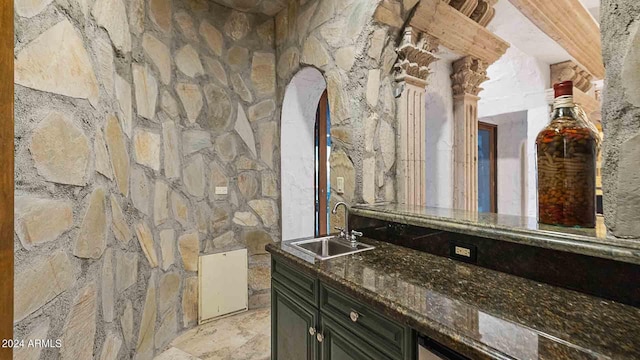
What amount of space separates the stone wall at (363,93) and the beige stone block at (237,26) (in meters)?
0.85

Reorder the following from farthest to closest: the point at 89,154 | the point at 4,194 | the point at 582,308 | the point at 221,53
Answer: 1. the point at 221,53
2. the point at 89,154
3. the point at 582,308
4. the point at 4,194

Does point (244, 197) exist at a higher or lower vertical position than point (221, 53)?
lower

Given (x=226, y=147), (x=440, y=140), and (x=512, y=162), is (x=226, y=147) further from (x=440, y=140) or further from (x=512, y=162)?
(x=512, y=162)

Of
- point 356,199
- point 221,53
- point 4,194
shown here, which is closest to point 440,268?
point 356,199

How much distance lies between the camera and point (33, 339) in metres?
0.89

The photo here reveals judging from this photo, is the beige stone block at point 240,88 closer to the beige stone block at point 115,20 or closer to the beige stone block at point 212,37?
the beige stone block at point 212,37

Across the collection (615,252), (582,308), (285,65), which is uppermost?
(285,65)

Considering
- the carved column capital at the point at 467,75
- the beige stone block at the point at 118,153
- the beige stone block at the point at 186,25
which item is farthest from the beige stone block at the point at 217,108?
the carved column capital at the point at 467,75

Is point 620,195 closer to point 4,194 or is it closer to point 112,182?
point 4,194

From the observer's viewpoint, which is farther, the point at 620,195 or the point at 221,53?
the point at 221,53

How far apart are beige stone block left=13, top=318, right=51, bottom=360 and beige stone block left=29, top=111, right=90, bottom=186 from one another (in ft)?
1.53

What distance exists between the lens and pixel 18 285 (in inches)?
Answer: 32.8

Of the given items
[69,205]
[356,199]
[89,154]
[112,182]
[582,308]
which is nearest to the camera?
[582,308]

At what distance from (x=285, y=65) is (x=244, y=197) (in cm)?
115
